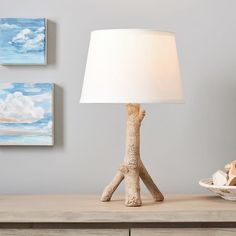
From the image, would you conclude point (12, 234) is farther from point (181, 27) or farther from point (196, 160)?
point (181, 27)

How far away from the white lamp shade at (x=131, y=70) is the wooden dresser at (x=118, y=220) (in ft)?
1.18

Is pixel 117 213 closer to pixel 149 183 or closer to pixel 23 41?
pixel 149 183

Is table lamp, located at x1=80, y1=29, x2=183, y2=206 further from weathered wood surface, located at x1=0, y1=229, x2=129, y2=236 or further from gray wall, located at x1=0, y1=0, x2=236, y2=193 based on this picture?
gray wall, located at x1=0, y1=0, x2=236, y2=193

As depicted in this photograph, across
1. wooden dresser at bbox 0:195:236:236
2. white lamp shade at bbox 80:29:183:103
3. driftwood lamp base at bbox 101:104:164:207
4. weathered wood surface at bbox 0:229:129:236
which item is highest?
white lamp shade at bbox 80:29:183:103

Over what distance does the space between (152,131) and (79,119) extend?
31cm

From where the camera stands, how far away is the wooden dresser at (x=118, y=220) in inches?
67.6

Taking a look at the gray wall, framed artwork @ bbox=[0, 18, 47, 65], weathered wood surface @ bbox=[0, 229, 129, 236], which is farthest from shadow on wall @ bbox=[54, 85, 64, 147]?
weathered wood surface @ bbox=[0, 229, 129, 236]

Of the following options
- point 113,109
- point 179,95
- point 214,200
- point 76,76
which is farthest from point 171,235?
point 76,76

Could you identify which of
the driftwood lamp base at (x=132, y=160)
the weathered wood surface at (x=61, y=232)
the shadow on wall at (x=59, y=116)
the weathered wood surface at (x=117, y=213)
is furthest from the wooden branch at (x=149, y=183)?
the shadow on wall at (x=59, y=116)

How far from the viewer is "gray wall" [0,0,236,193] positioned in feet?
7.30

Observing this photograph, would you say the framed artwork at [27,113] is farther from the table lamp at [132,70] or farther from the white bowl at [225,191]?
the white bowl at [225,191]

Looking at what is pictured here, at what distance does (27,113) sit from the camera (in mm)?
2197

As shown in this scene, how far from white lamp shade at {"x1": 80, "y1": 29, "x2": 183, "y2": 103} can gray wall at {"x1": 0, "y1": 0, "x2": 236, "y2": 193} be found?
16.6 inches

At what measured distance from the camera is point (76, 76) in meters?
2.23
